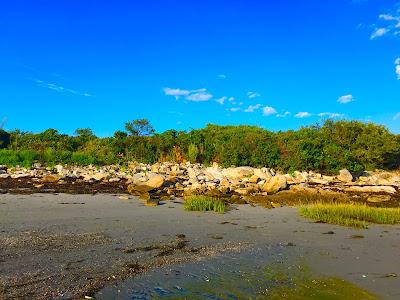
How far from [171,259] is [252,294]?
5.22 feet

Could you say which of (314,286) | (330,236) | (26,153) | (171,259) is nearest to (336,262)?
(314,286)

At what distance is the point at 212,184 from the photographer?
49.4 feet

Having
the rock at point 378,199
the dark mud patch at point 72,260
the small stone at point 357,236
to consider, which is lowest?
the dark mud patch at point 72,260

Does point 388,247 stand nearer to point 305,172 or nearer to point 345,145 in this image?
point 305,172

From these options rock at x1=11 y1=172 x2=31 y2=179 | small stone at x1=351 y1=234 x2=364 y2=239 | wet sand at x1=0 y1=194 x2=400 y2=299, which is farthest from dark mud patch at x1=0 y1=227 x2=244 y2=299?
rock at x1=11 y1=172 x2=31 y2=179

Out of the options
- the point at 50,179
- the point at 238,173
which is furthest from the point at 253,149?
the point at 50,179

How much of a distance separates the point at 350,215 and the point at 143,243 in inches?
205

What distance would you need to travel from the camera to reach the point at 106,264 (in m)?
5.44

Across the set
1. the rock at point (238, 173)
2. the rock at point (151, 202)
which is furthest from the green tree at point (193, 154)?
the rock at point (151, 202)

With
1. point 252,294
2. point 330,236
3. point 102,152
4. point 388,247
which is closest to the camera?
point 252,294

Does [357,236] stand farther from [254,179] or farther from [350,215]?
[254,179]

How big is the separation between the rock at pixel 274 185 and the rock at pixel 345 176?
4.90m

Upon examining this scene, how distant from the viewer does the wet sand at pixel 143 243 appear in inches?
194

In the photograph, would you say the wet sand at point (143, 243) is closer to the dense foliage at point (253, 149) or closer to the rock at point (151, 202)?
the rock at point (151, 202)
